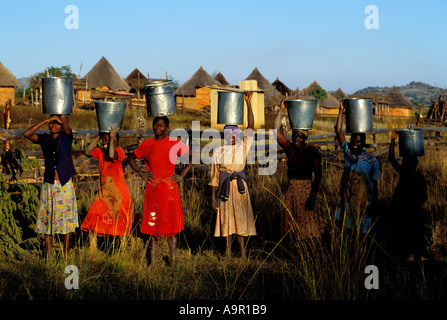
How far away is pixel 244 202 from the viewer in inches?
189

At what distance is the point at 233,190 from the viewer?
4.77m

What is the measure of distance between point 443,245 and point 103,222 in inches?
147

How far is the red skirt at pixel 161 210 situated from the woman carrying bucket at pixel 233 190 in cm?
45

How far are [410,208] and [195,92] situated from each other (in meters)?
35.6

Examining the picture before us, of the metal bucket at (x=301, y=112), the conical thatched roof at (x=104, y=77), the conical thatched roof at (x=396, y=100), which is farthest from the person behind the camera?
the conical thatched roof at (x=396, y=100)

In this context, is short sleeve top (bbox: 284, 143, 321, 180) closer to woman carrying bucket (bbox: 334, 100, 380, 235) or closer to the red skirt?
woman carrying bucket (bbox: 334, 100, 380, 235)

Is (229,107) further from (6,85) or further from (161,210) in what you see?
(6,85)

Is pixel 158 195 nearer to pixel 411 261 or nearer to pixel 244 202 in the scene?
pixel 244 202

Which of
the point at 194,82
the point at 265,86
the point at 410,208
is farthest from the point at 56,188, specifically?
the point at 265,86

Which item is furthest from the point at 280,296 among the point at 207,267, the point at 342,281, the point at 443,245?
the point at 443,245

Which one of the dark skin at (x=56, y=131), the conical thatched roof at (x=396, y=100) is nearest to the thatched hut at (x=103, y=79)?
the conical thatched roof at (x=396, y=100)

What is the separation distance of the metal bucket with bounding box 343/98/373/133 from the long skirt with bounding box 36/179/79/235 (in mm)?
2890

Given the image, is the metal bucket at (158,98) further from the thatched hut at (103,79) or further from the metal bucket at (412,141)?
the thatched hut at (103,79)

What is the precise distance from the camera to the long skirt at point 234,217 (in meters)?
4.72
